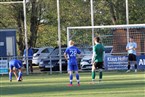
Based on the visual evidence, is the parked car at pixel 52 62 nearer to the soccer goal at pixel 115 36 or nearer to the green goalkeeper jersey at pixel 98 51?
→ the soccer goal at pixel 115 36

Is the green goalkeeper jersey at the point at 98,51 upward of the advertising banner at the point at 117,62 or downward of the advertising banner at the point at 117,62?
upward

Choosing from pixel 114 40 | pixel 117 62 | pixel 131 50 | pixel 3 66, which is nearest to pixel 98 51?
pixel 131 50

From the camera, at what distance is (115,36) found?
37.9 m

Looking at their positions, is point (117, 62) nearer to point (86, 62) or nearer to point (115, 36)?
point (86, 62)

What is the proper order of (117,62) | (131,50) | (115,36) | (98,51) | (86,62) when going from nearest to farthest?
(98,51) → (131,50) → (117,62) → (86,62) → (115,36)

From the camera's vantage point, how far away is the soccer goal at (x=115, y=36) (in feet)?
121

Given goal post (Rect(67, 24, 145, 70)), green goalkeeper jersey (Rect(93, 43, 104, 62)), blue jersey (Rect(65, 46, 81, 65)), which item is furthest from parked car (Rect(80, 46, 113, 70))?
blue jersey (Rect(65, 46, 81, 65))

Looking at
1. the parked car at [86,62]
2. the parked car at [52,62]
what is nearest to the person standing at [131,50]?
the parked car at [86,62]

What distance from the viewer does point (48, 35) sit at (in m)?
60.3

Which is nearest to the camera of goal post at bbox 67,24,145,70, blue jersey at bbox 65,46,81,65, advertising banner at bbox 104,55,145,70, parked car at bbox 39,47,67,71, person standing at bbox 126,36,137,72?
blue jersey at bbox 65,46,81,65

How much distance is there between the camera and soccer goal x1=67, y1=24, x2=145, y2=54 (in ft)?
121

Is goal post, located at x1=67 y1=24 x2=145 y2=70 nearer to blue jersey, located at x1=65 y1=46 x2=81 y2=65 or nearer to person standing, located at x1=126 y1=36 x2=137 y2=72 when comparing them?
person standing, located at x1=126 y1=36 x2=137 y2=72

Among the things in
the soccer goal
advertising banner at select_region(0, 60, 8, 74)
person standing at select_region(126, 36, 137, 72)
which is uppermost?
the soccer goal

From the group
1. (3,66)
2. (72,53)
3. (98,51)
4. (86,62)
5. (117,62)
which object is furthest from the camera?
(86,62)
